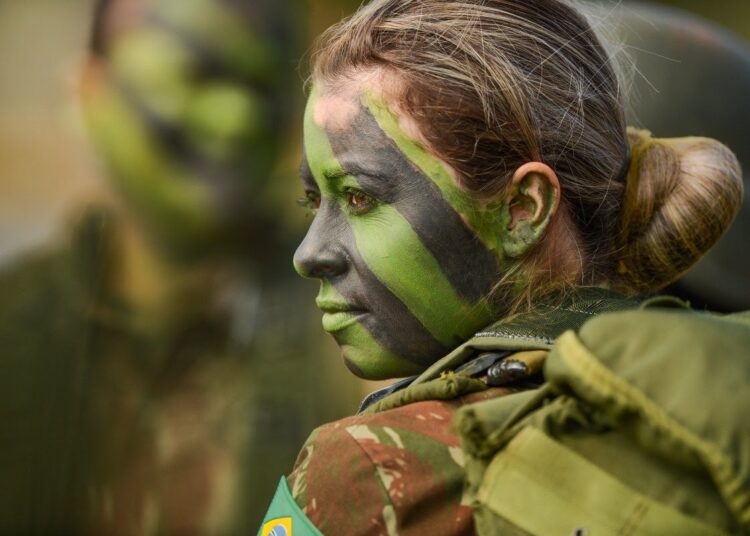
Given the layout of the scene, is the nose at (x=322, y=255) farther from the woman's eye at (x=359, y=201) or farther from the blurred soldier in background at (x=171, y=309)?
the blurred soldier in background at (x=171, y=309)

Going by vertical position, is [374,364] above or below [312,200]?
below

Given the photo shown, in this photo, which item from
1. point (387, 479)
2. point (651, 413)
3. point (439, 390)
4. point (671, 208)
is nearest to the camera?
point (651, 413)

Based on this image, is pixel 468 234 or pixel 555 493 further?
pixel 468 234

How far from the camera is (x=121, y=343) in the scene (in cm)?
341

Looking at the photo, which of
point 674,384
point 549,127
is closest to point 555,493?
point 674,384

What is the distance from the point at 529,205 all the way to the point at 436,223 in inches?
4.8

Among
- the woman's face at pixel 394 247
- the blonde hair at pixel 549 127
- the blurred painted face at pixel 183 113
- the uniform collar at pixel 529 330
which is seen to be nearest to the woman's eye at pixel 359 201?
the woman's face at pixel 394 247

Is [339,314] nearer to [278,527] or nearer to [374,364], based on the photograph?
[374,364]

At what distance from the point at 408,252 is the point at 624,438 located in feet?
1.53

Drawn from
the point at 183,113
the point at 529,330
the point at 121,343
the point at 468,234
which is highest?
the point at 183,113

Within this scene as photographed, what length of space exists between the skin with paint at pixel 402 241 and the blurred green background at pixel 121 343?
208 cm

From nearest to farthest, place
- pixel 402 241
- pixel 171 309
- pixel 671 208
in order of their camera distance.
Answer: pixel 402 241
pixel 671 208
pixel 171 309

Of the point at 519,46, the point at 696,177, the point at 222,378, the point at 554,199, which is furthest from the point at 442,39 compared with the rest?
the point at 222,378

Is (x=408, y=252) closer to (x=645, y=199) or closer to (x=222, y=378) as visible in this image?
(x=645, y=199)
